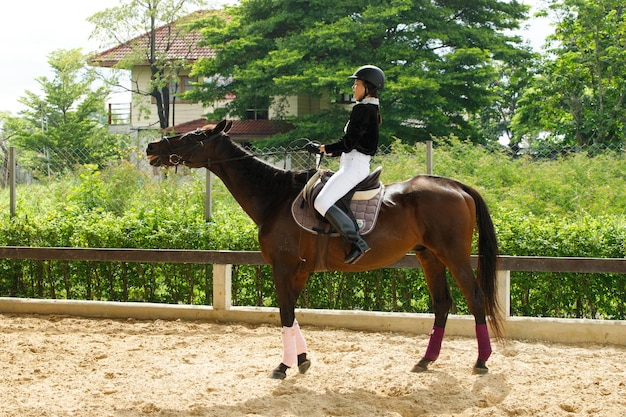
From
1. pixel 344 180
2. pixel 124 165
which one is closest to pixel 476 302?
pixel 344 180

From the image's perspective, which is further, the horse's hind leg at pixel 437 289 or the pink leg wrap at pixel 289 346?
the horse's hind leg at pixel 437 289

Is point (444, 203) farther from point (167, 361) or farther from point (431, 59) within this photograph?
point (431, 59)

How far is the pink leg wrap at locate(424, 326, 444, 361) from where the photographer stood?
606 cm

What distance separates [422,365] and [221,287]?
9.97ft

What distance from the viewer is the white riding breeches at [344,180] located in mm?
5723

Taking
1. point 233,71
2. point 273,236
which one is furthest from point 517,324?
point 233,71

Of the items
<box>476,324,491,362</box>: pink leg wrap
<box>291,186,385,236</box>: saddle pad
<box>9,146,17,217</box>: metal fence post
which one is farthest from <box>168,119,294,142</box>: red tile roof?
<box>476,324,491,362</box>: pink leg wrap

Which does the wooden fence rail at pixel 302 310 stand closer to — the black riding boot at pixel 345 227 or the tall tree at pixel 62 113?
the black riding boot at pixel 345 227

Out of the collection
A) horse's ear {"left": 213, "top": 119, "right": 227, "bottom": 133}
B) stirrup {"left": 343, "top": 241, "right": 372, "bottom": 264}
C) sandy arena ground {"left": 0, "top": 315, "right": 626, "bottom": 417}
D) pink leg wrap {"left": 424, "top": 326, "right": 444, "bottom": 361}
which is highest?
horse's ear {"left": 213, "top": 119, "right": 227, "bottom": 133}

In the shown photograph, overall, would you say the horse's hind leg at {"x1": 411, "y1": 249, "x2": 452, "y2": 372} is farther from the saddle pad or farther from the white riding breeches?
the white riding breeches

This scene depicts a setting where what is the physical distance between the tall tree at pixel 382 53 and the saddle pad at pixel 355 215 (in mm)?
15469

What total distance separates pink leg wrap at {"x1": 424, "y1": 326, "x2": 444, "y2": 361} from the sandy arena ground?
13cm

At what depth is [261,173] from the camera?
20.5 feet

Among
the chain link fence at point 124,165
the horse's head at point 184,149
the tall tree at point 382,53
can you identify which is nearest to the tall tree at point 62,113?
the tall tree at point 382,53
